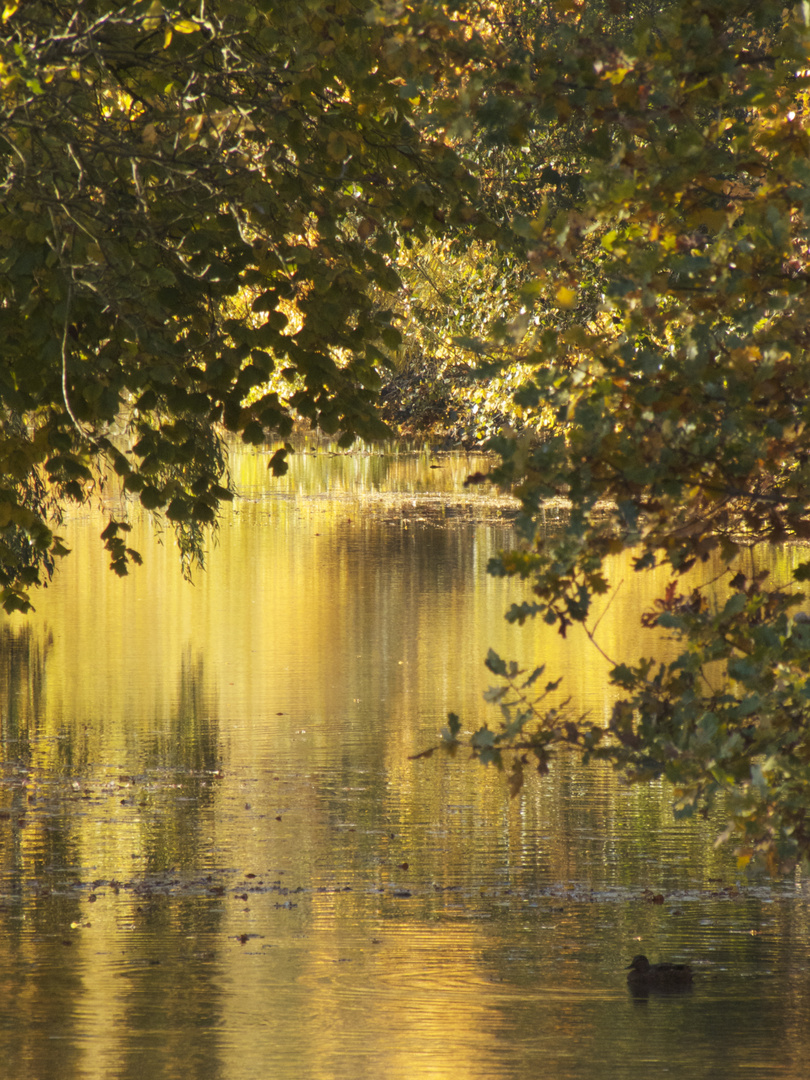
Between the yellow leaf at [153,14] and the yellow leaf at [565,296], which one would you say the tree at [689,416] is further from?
the yellow leaf at [153,14]

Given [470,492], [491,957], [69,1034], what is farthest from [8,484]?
[470,492]

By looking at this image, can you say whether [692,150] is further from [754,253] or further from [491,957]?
[491,957]

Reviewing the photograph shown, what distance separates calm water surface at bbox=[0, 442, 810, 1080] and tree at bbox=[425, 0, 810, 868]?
271 cm

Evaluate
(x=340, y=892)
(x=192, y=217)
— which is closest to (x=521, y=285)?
(x=192, y=217)

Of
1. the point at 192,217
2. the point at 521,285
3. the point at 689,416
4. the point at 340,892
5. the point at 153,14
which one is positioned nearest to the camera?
the point at 689,416

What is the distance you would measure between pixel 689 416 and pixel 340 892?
5696 millimetres

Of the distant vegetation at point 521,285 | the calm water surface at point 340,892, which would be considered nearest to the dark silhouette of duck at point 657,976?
the calm water surface at point 340,892

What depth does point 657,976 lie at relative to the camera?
7.49 m

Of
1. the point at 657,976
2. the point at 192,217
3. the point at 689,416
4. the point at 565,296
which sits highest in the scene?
the point at 192,217

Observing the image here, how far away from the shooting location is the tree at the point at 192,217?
6.67 metres

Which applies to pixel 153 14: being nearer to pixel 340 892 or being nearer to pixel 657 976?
pixel 657 976

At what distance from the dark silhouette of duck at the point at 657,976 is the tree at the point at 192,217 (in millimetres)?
2932

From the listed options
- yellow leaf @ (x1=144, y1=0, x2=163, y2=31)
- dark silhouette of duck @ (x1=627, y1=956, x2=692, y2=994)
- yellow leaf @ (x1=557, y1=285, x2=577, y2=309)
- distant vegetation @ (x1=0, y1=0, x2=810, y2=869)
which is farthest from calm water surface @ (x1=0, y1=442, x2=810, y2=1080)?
yellow leaf @ (x1=557, y1=285, x2=577, y2=309)

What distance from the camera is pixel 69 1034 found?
677 cm
